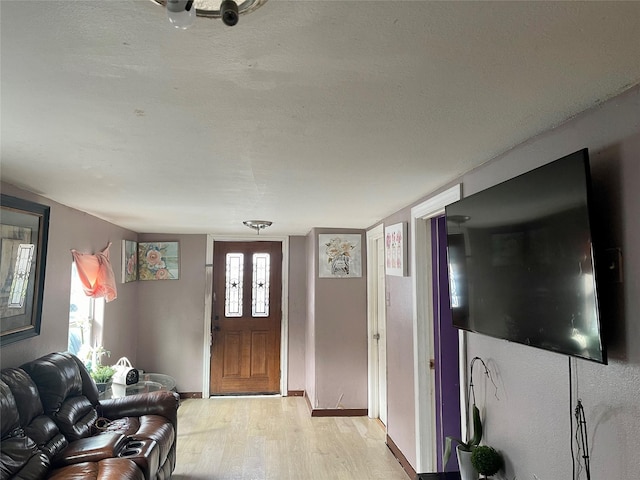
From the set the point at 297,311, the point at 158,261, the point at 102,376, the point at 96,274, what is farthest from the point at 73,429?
the point at 297,311

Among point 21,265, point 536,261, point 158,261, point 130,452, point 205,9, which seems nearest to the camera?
point 205,9

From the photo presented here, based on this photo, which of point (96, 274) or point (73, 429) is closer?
point (73, 429)

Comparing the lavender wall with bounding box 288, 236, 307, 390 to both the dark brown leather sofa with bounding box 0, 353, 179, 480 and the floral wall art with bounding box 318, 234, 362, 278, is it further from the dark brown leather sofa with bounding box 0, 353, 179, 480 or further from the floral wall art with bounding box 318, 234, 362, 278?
the dark brown leather sofa with bounding box 0, 353, 179, 480

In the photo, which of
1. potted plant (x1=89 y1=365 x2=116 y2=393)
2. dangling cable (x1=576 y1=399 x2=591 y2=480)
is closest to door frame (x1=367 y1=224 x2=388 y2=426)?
potted plant (x1=89 y1=365 x2=116 y2=393)

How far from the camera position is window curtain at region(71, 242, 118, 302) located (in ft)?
12.0

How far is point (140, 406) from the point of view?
11.0 ft

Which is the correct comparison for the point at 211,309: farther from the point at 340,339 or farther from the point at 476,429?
the point at 476,429

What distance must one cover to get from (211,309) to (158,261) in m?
0.96

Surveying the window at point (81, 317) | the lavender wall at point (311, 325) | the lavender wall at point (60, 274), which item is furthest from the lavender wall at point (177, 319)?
the lavender wall at point (311, 325)

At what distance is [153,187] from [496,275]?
212cm

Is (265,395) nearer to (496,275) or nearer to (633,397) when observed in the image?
(496,275)

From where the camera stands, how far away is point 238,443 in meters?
4.03

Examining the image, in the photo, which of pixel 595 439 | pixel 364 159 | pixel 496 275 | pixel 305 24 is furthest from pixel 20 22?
pixel 595 439

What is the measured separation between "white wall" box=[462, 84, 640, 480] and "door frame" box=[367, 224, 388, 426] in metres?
2.99
